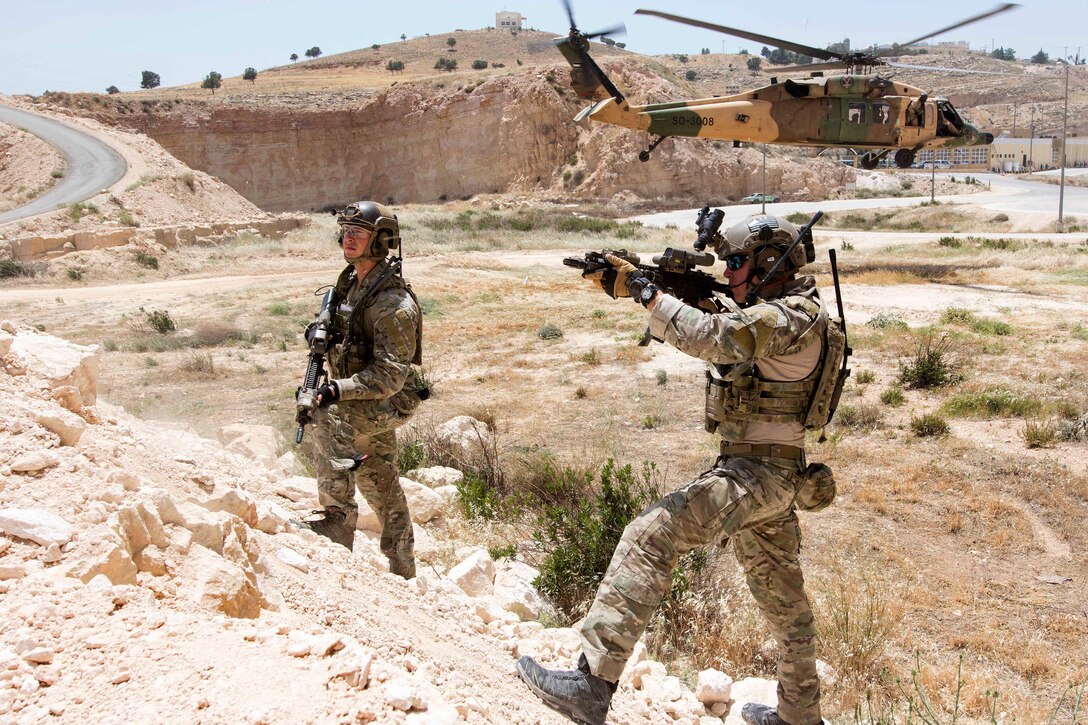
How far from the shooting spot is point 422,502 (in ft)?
18.9

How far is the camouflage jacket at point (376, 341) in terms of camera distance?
4.26m

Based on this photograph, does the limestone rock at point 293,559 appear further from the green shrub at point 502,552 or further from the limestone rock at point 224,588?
the green shrub at point 502,552

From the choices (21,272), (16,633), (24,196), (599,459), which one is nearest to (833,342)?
(16,633)

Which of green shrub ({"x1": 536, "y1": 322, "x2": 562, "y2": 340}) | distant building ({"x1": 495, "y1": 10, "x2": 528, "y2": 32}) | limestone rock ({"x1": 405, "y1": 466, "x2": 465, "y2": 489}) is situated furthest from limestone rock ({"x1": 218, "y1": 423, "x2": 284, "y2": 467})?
distant building ({"x1": 495, "y1": 10, "x2": 528, "y2": 32})

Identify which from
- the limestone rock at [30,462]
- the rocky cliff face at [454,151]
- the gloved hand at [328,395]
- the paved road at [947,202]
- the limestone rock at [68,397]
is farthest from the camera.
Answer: the rocky cliff face at [454,151]

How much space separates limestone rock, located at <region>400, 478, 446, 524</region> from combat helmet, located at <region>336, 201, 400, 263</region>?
186 centimetres

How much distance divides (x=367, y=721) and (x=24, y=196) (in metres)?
28.6

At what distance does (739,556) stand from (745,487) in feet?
1.60

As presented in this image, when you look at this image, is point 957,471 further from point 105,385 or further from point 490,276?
point 490,276

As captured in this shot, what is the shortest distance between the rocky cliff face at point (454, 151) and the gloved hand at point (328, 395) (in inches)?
1441

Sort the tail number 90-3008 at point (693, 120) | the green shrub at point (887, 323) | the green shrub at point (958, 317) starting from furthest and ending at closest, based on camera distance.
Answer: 1. the tail number 90-3008 at point (693, 120)
2. the green shrub at point (958, 317)
3. the green shrub at point (887, 323)

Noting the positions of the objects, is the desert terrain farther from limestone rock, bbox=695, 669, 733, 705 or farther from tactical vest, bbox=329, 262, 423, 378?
tactical vest, bbox=329, 262, 423, 378

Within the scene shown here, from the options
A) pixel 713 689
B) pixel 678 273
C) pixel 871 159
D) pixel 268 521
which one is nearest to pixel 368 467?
pixel 268 521

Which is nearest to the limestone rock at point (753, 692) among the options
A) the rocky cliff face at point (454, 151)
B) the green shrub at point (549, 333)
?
the green shrub at point (549, 333)
